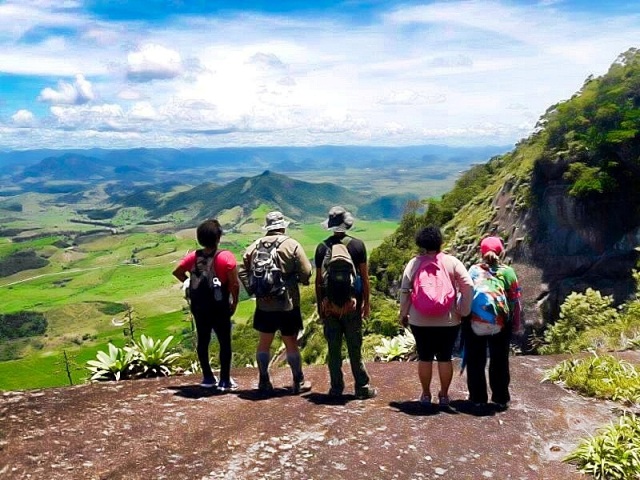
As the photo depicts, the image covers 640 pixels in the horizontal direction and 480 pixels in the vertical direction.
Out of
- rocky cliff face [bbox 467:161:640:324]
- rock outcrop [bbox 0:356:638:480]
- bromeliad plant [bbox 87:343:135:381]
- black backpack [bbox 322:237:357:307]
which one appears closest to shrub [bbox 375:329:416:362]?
rock outcrop [bbox 0:356:638:480]

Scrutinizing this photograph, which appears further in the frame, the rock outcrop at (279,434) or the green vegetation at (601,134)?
the green vegetation at (601,134)

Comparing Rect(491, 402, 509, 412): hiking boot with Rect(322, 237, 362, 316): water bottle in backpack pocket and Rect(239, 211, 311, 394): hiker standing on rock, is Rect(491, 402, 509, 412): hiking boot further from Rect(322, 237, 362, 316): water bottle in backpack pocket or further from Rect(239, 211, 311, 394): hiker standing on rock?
Rect(239, 211, 311, 394): hiker standing on rock

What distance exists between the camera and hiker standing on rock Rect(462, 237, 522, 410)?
7.64 metres

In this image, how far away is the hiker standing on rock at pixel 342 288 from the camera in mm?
7738

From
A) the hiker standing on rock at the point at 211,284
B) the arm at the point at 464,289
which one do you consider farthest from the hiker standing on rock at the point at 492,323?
the hiker standing on rock at the point at 211,284

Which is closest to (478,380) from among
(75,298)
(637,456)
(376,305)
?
(637,456)

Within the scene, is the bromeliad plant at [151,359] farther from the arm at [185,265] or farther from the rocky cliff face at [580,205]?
the rocky cliff face at [580,205]

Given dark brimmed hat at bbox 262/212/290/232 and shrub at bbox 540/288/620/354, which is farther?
shrub at bbox 540/288/620/354

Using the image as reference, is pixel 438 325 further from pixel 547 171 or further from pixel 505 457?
pixel 547 171

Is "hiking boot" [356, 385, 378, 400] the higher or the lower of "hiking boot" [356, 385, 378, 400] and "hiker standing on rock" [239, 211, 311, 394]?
the lower

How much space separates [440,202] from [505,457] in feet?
190

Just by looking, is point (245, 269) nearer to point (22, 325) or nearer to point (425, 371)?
point (425, 371)

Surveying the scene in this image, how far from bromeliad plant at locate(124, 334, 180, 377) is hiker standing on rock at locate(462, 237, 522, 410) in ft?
18.6

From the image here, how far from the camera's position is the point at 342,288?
7727 millimetres
